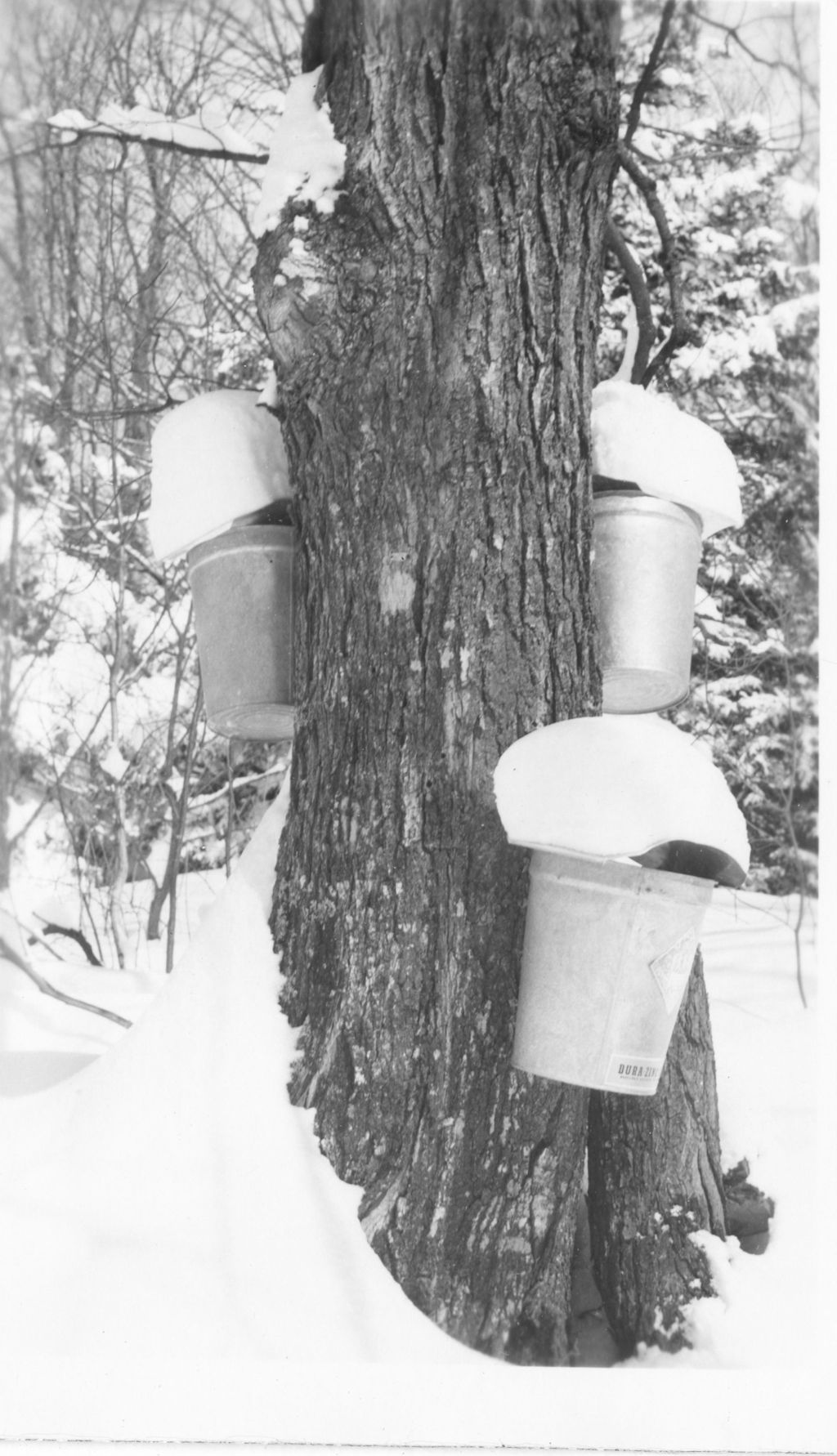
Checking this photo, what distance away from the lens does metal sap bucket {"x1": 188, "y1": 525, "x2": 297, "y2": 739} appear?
5.25ft

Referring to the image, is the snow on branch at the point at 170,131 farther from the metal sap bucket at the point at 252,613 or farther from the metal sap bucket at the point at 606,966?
the metal sap bucket at the point at 606,966

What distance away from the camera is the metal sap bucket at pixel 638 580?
1578mm

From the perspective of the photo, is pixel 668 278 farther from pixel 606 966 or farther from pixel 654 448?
pixel 606 966

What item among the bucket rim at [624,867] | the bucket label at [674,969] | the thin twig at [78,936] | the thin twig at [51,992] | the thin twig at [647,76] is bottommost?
the thin twig at [78,936]

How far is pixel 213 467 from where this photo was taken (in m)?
1.57

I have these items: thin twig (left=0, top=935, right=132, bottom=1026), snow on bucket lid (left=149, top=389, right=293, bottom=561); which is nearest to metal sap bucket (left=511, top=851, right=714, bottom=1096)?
snow on bucket lid (left=149, top=389, right=293, bottom=561)

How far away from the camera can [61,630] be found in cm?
389

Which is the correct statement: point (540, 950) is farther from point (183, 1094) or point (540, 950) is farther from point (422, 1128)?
point (183, 1094)

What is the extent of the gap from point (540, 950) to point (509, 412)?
0.67 metres

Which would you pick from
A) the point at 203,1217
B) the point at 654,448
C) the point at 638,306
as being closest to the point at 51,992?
the point at 203,1217

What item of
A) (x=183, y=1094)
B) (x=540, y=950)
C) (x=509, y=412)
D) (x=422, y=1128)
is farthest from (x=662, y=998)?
(x=509, y=412)

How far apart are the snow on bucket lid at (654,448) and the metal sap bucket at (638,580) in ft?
0.10

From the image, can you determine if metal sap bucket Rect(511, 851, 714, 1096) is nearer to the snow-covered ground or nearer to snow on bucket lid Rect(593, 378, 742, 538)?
the snow-covered ground

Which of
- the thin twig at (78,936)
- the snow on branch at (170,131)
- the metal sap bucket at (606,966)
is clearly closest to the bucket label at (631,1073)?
the metal sap bucket at (606,966)
